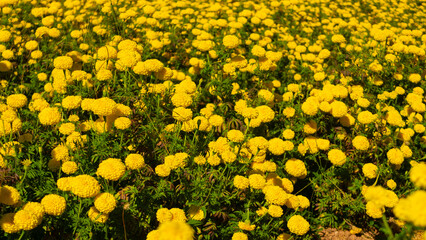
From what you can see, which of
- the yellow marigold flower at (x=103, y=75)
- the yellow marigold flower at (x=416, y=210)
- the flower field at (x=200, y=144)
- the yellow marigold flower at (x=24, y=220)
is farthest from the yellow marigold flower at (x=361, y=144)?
the yellow marigold flower at (x=24, y=220)

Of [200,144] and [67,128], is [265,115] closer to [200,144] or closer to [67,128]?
[200,144]

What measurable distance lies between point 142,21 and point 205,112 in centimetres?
241

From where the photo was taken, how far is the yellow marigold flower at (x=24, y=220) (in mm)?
2006

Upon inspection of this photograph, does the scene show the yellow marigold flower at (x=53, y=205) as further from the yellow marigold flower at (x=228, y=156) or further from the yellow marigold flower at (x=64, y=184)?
the yellow marigold flower at (x=228, y=156)

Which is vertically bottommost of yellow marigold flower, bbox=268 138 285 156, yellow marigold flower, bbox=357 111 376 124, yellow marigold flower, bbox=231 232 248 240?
yellow marigold flower, bbox=357 111 376 124

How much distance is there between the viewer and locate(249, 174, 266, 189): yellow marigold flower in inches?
112

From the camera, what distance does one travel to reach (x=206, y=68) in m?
4.55

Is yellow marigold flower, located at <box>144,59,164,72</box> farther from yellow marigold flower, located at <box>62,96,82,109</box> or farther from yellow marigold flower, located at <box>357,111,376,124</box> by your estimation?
yellow marigold flower, located at <box>357,111,376,124</box>

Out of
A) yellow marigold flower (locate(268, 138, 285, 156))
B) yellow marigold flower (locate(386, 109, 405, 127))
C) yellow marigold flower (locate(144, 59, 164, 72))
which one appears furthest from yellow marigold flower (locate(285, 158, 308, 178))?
yellow marigold flower (locate(144, 59, 164, 72))

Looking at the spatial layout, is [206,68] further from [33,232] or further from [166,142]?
[33,232]

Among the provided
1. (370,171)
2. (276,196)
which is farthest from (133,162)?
(370,171)

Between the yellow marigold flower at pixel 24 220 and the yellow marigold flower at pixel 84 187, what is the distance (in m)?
0.28

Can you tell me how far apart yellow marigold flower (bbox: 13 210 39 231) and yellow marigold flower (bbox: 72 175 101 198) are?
28 cm

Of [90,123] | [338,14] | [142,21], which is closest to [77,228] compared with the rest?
[90,123]
